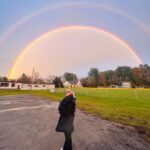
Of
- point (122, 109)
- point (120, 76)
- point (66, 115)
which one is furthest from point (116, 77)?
point (66, 115)

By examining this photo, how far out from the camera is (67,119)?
179 inches

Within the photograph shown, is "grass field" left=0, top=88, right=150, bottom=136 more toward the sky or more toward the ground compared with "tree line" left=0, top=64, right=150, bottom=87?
more toward the ground

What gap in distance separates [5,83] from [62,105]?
241 feet

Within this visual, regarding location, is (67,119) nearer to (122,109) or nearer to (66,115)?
(66,115)

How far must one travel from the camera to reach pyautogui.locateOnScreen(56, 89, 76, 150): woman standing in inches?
174

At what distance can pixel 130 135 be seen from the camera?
6.25m

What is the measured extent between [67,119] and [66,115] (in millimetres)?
108

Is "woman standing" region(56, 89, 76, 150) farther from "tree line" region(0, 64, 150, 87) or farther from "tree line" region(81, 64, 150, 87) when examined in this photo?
"tree line" region(81, 64, 150, 87)

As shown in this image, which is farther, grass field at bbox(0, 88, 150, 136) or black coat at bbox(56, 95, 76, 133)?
grass field at bbox(0, 88, 150, 136)

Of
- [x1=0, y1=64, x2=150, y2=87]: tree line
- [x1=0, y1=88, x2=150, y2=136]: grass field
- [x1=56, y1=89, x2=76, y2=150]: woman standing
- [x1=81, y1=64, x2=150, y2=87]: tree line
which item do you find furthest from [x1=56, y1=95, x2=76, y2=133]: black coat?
[x1=81, y1=64, x2=150, y2=87]: tree line

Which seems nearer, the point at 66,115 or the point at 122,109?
the point at 66,115

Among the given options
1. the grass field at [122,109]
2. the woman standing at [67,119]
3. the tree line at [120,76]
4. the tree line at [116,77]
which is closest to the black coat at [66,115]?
the woman standing at [67,119]

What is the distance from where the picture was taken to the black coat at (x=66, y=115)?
4445mm

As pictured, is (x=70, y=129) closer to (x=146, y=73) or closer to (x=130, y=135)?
(x=130, y=135)
